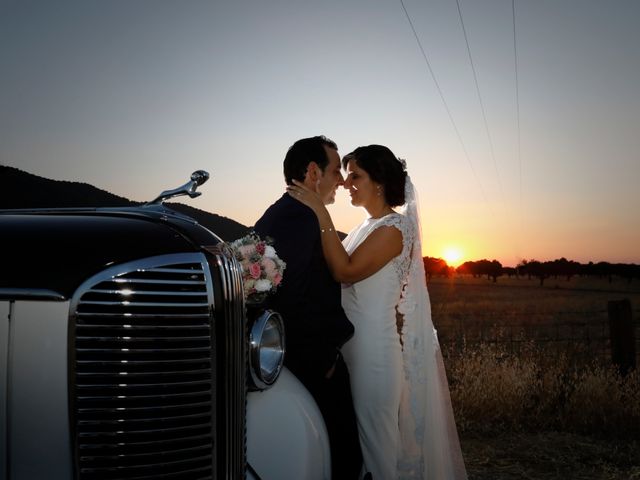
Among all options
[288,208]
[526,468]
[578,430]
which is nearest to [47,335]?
[288,208]

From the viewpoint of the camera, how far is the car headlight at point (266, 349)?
2248 mm

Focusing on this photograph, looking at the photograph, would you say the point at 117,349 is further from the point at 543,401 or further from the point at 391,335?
the point at 543,401

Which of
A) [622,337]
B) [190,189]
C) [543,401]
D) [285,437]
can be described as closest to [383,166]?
[190,189]

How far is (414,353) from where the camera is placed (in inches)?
155

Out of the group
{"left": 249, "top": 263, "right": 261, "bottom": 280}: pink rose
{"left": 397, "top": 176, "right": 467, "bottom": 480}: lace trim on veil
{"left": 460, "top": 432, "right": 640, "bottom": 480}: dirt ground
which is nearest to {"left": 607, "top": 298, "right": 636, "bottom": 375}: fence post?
{"left": 460, "top": 432, "right": 640, "bottom": 480}: dirt ground

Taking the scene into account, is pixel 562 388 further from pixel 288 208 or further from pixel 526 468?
pixel 288 208

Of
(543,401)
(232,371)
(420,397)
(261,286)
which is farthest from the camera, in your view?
(543,401)

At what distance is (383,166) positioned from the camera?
13.2 feet

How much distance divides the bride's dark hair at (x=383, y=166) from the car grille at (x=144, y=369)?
96.3 inches

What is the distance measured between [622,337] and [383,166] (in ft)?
15.9

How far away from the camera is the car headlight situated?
225 cm

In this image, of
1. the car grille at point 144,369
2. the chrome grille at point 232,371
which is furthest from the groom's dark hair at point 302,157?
the car grille at point 144,369

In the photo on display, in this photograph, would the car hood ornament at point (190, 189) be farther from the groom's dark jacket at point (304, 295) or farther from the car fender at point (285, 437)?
the car fender at point (285, 437)

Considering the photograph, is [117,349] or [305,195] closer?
[117,349]
